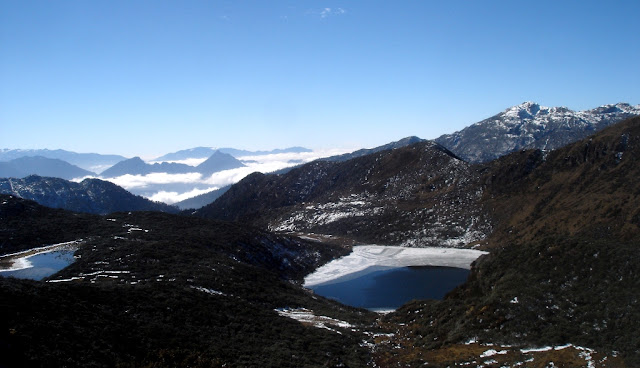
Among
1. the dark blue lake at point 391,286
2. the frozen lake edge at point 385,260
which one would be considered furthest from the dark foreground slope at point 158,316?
the frozen lake edge at point 385,260

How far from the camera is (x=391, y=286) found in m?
92.4

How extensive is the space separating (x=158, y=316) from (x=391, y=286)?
64411 mm

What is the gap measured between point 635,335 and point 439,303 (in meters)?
21.6

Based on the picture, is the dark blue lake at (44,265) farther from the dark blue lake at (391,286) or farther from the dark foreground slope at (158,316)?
the dark blue lake at (391,286)

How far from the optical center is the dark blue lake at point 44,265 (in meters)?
55.3

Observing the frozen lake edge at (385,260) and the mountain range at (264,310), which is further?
the frozen lake edge at (385,260)

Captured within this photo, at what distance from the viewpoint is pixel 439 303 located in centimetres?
4856

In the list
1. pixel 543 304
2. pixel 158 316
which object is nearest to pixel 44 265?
pixel 158 316

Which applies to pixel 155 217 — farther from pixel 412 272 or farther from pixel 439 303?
pixel 439 303

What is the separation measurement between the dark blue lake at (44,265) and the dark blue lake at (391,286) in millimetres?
46696

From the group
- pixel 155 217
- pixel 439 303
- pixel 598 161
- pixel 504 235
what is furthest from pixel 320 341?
pixel 598 161

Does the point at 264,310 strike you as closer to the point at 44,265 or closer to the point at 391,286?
the point at 44,265

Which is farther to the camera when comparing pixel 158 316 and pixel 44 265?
pixel 44 265

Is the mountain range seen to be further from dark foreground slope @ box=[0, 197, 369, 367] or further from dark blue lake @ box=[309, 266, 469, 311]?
dark blue lake @ box=[309, 266, 469, 311]
